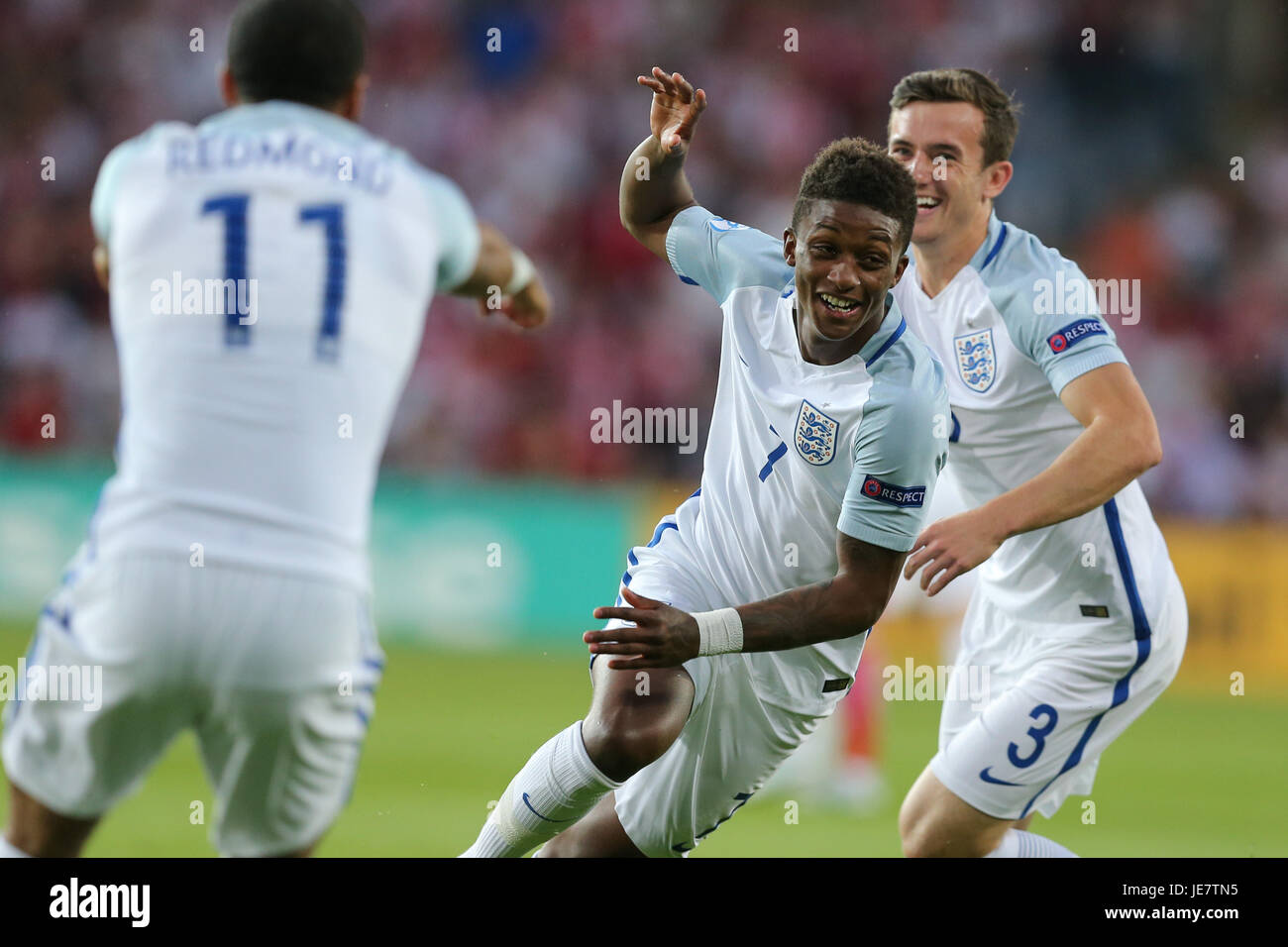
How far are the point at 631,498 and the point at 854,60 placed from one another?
5420 millimetres

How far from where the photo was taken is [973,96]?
5.36 m

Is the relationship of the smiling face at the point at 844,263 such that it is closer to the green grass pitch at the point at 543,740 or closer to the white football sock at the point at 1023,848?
the white football sock at the point at 1023,848

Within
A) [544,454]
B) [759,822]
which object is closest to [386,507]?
[544,454]

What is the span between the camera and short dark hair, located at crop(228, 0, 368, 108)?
11.5 feet

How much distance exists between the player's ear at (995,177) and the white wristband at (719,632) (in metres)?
1.88

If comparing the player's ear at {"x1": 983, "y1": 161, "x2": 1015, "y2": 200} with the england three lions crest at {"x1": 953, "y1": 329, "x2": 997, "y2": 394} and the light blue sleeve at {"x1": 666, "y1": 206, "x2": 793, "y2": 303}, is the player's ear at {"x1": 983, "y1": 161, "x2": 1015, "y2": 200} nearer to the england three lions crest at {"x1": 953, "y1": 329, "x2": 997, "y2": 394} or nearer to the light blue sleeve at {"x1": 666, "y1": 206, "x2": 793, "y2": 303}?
the england three lions crest at {"x1": 953, "y1": 329, "x2": 997, "y2": 394}

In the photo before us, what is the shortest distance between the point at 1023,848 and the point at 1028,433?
4.50 feet

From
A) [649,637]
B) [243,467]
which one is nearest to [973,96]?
[649,637]

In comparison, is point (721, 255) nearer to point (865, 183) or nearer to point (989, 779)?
point (865, 183)

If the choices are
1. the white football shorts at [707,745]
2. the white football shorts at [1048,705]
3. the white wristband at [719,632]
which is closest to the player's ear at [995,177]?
the white football shorts at [1048,705]

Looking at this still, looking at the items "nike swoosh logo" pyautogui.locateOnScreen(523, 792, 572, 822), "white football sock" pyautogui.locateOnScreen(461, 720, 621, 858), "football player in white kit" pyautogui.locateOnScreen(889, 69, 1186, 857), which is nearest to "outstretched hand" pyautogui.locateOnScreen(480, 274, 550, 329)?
"white football sock" pyautogui.locateOnScreen(461, 720, 621, 858)

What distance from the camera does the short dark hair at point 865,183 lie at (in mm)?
4453

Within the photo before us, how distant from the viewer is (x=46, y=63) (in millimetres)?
15164

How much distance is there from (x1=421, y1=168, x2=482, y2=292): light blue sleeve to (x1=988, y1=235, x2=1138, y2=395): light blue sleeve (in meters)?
2.09
